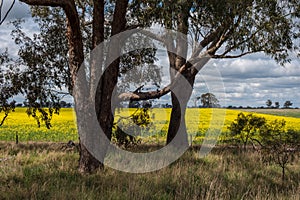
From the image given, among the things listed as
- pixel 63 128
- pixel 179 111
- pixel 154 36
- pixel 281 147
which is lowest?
pixel 63 128

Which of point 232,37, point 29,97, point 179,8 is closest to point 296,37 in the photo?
point 232,37

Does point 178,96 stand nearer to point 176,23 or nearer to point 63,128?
point 176,23

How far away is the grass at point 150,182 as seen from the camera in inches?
329

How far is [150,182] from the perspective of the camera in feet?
31.9

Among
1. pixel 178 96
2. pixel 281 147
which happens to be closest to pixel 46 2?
pixel 281 147

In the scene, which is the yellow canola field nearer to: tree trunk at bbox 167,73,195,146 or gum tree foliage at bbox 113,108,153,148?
gum tree foliage at bbox 113,108,153,148

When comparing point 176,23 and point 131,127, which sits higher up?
point 176,23

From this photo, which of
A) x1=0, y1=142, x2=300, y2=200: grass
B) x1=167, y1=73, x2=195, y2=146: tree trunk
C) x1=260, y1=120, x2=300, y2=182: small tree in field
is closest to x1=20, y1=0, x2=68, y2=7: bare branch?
x1=0, y1=142, x2=300, y2=200: grass

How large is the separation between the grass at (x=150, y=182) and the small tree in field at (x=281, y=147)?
38 centimetres

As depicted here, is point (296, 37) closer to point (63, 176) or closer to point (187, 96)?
point (187, 96)

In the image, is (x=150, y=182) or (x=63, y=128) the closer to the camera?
(x=150, y=182)

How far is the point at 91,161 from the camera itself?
465 inches

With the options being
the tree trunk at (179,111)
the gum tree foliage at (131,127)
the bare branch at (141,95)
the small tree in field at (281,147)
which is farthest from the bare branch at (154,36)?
the small tree in field at (281,147)

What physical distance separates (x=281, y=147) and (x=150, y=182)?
155 inches
